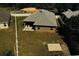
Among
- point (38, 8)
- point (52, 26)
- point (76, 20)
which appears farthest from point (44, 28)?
point (76, 20)

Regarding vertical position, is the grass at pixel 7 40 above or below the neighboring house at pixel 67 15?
below

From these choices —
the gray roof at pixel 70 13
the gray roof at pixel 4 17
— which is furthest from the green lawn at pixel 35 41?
the gray roof at pixel 70 13

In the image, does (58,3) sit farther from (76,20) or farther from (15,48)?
(15,48)

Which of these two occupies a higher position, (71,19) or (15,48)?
(71,19)

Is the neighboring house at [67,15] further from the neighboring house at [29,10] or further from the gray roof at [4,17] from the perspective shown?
the gray roof at [4,17]

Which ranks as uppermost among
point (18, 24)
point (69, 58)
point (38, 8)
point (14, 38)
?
point (38, 8)

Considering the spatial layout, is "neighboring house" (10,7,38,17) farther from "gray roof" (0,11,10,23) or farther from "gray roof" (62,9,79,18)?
"gray roof" (62,9,79,18)

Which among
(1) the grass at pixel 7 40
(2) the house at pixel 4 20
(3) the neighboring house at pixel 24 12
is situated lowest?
(1) the grass at pixel 7 40
